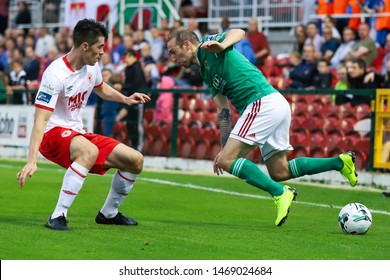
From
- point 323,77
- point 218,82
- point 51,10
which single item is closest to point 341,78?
point 323,77

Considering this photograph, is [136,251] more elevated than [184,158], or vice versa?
[136,251]

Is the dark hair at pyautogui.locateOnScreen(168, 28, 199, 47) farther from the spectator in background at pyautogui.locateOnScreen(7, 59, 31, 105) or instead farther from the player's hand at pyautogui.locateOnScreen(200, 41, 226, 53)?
the spectator in background at pyautogui.locateOnScreen(7, 59, 31, 105)

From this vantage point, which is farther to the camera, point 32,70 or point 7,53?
point 7,53

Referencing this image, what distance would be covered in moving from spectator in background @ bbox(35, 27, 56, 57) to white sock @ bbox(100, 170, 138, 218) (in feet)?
62.2

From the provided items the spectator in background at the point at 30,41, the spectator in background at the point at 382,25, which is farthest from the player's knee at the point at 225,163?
the spectator in background at the point at 30,41

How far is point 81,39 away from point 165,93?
11.1 metres

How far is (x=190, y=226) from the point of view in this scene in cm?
1053

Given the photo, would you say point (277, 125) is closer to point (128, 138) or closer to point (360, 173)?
point (360, 173)

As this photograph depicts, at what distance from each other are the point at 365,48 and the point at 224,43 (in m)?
10.6

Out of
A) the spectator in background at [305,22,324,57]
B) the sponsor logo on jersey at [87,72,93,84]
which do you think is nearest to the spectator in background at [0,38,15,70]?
the spectator in background at [305,22,324,57]

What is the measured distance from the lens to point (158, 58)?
82.6 ft

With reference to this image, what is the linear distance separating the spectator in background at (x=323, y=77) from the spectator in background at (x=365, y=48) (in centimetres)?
55

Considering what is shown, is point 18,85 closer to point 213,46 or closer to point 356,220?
point 213,46
